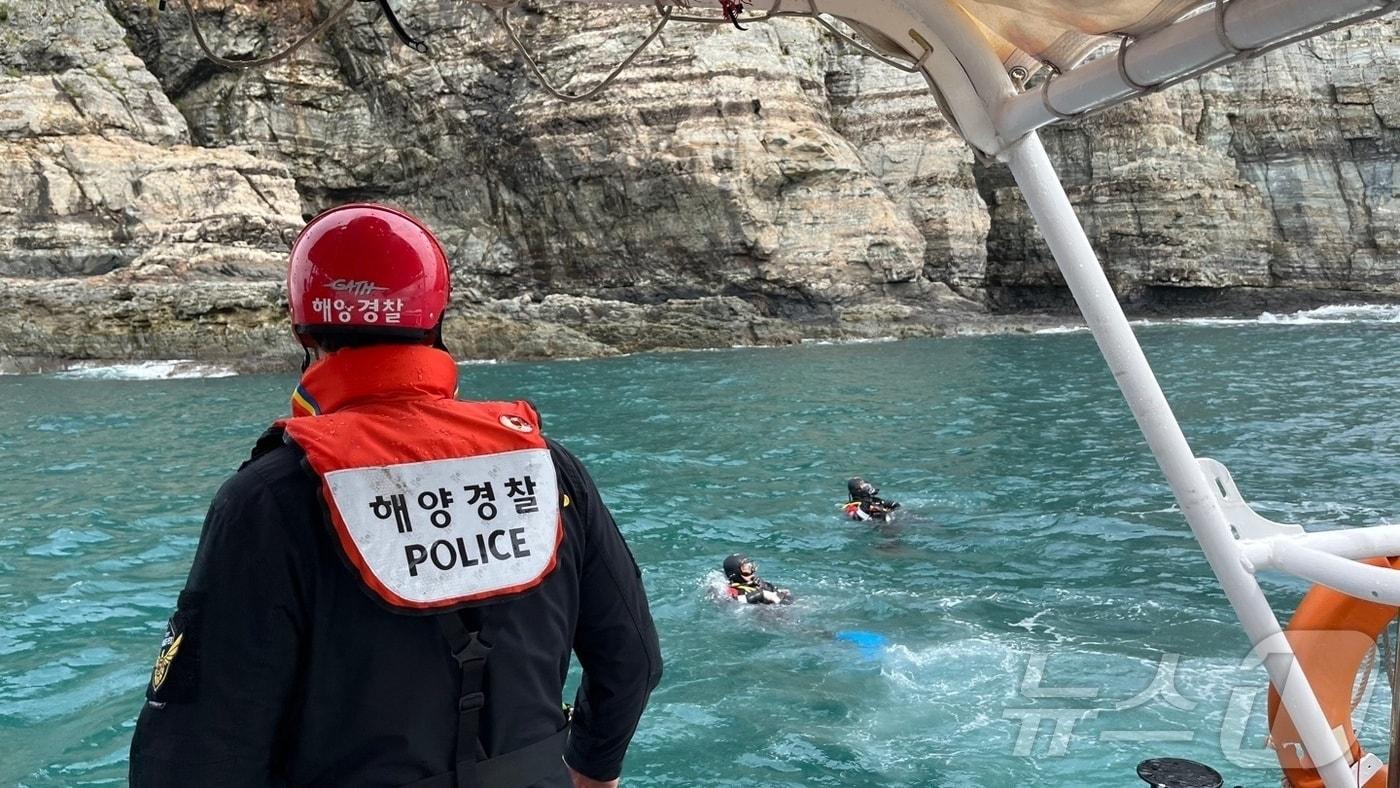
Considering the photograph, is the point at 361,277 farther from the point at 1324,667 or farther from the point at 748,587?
the point at 748,587

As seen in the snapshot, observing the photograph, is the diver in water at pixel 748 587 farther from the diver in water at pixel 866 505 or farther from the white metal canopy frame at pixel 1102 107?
the white metal canopy frame at pixel 1102 107

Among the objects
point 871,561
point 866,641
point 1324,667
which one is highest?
point 1324,667

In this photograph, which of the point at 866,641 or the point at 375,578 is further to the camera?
the point at 866,641

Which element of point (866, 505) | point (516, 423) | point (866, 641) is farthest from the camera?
point (866, 505)

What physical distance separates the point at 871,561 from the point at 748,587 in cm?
169

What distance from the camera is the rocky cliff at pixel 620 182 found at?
94.5 feet

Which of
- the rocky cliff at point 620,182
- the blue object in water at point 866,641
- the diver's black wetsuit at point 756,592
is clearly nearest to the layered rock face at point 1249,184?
the rocky cliff at point 620,182

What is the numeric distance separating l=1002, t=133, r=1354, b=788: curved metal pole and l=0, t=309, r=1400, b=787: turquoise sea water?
31.2 inches

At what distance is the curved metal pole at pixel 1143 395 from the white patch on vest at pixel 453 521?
63.2 inches

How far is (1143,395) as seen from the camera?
9.25ft

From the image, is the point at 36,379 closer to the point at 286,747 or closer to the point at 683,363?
the point at 683,363

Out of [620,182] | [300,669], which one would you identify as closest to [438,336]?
[300,669]

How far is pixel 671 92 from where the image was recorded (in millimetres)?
34562

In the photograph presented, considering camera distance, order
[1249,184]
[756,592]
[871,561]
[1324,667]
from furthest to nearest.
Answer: [1249,184] < [871,561] < [756,592] < [1324,667]
